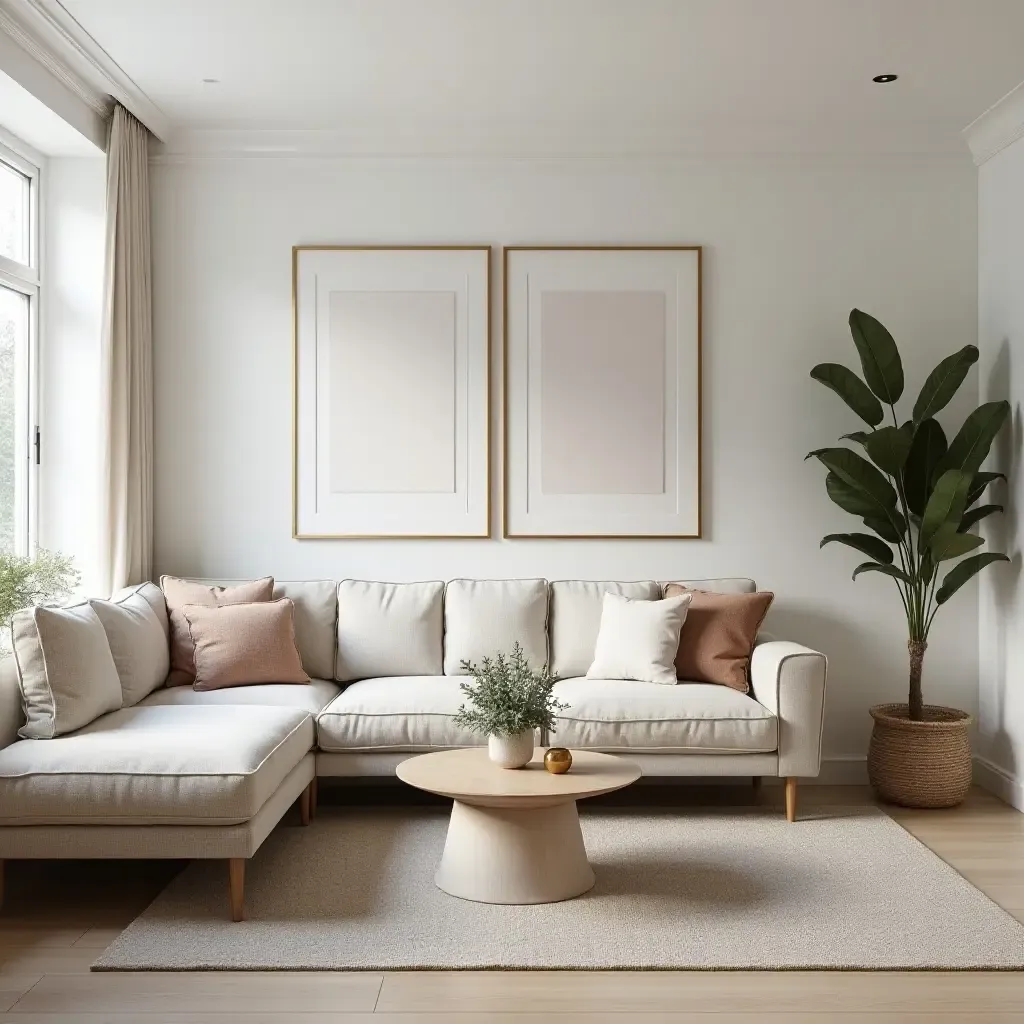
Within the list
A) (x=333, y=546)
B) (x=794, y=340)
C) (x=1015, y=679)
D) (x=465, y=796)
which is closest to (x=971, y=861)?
(x=1015, y=679)

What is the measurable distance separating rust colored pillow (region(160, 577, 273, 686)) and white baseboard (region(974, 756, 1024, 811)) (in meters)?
3.22

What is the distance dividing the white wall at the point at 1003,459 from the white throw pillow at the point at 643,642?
1.43m

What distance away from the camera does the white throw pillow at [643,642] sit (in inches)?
169

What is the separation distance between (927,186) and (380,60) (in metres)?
2.58

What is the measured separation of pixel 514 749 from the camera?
3352mm

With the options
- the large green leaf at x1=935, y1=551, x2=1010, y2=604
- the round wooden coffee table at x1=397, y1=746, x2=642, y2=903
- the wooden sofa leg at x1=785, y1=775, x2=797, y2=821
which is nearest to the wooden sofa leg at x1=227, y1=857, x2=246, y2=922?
the round wooden coffee table at x1=397, y1=746, x2=642, y2=903

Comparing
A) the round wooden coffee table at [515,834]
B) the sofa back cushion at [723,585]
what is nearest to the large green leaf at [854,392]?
the sofa back cushion at [723,585]

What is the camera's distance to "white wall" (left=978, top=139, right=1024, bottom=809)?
14.6 feet

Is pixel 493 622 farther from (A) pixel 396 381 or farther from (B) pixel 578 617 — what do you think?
(A) pixel 396 381

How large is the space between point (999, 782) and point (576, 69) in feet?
11.3

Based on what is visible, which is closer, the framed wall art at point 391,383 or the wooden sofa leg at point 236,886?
the wooden sofa leg at point 236,886

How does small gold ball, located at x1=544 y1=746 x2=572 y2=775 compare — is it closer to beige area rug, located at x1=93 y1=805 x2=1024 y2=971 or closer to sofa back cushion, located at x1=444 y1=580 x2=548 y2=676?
beige area rug, located at x1=93 y1=805 x2=1024 y2=971

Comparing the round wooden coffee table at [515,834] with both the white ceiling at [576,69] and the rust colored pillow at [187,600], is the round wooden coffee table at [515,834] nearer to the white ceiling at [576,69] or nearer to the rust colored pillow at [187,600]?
the rust colored pillow at [187,600]

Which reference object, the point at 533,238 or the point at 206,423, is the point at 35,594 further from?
the point at 533,238
